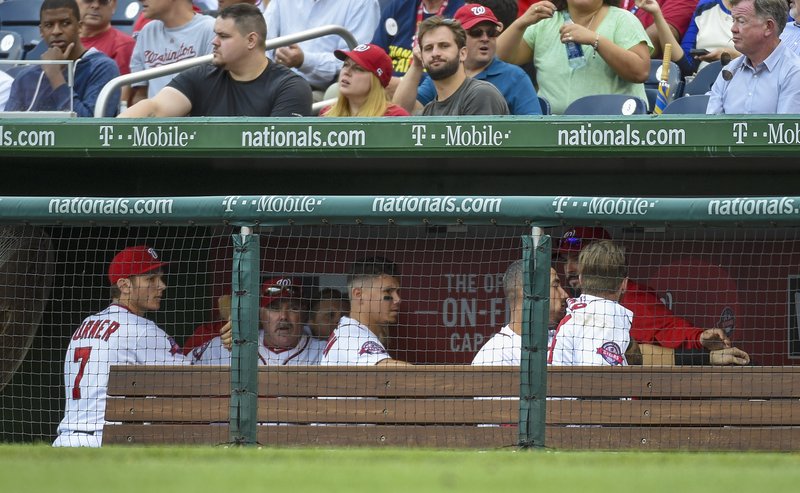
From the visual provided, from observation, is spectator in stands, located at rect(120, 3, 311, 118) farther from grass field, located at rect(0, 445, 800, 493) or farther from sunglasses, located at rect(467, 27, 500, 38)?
grass field, located at rect(0, 445, 800, 493)

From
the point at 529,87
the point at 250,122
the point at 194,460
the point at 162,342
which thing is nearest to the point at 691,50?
the point at 529,87

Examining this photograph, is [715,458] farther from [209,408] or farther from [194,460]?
[209,408]

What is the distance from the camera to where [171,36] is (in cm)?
932

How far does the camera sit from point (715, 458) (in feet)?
15.6

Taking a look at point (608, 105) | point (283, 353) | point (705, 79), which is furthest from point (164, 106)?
point (705, 79)

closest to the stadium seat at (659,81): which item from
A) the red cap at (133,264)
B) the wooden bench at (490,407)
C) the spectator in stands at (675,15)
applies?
Answer: the spectator in stands at (675,15)

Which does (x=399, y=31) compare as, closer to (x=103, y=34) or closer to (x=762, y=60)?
(x=103, y=34)

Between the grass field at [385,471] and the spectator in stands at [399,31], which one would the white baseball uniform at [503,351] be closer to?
the grass field at [385,471]

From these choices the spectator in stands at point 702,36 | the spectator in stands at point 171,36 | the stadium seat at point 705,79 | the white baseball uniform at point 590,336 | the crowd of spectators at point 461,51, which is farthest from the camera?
the spectator in stands at point 171,36

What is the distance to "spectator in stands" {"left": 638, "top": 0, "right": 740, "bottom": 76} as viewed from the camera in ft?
28.9

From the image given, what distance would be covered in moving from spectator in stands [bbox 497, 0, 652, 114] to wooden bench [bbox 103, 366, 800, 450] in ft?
9.90

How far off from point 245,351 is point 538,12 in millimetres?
3575

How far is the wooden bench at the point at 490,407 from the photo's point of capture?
17.9 ft

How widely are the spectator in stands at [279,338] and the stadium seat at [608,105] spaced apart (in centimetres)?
220
